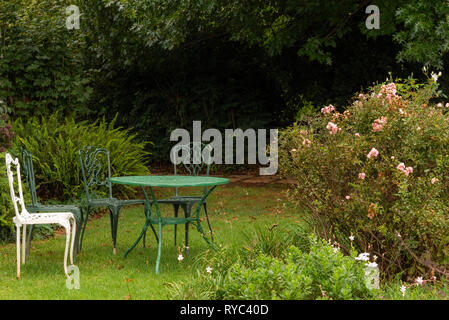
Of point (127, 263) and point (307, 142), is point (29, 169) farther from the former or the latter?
point (307, 142)

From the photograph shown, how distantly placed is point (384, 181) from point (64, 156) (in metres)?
5.39

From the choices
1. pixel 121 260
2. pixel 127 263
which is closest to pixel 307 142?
pixel 127 263

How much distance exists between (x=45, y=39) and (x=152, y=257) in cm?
708

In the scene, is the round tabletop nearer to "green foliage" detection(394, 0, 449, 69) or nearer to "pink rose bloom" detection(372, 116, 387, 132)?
"pink rose bloom" detection(372, 116, 387, 132)

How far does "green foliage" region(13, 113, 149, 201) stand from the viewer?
26.7ft

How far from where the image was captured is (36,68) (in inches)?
423

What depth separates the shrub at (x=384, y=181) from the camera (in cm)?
411

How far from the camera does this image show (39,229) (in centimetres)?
659

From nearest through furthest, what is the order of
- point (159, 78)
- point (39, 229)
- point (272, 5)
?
point (39, 229) < point (272, 5) < point (159, 78)

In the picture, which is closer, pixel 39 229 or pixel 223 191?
pixel 39 229

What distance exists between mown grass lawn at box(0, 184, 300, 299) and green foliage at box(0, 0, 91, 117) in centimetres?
345
